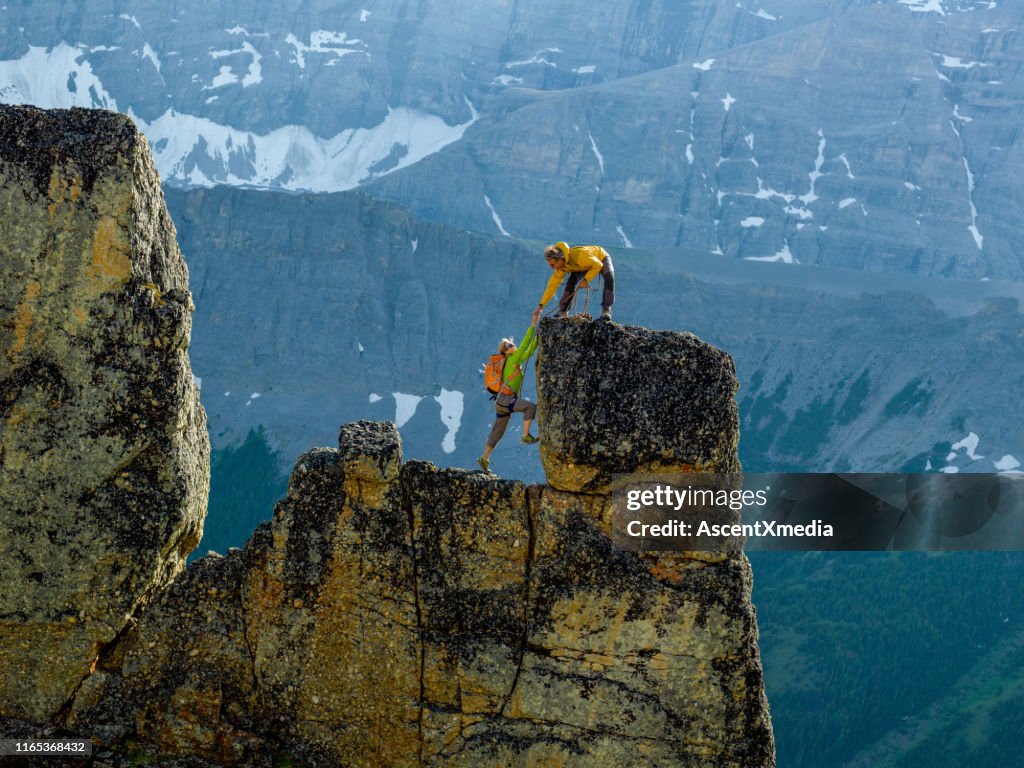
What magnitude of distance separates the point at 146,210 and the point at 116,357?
9.45 feet

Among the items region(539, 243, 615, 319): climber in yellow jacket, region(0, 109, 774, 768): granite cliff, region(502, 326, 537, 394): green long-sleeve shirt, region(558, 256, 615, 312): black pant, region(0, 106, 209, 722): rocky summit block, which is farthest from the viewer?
region(502, 326, 537, 394): green long-sleeve shirt

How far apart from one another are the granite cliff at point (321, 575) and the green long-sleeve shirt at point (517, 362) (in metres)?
1.72

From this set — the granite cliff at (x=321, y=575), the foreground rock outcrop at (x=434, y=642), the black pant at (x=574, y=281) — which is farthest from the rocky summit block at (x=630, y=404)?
the black pant at (x=574, y=281)

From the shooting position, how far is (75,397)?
23.7 meters

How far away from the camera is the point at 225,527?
177m

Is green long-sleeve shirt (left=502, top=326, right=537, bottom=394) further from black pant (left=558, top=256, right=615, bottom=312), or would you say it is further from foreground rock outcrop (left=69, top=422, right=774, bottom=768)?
foreground rock outcrop (left=69, top=422, right=774, bottom=768)

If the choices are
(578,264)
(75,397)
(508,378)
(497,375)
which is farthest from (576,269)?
(75,397)

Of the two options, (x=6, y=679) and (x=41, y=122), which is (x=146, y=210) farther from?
(x=6, y=679)

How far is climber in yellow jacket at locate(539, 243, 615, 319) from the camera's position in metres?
24.9

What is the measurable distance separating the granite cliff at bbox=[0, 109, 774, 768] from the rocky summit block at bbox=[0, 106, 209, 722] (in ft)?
0.14

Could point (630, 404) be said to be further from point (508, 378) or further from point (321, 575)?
point (321, 575)

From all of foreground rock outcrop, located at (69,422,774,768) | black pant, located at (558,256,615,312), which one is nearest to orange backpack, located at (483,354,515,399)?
black pant, located at (558,256,615,312)

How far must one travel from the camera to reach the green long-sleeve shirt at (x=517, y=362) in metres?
25.6

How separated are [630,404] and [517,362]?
3.27 meters
